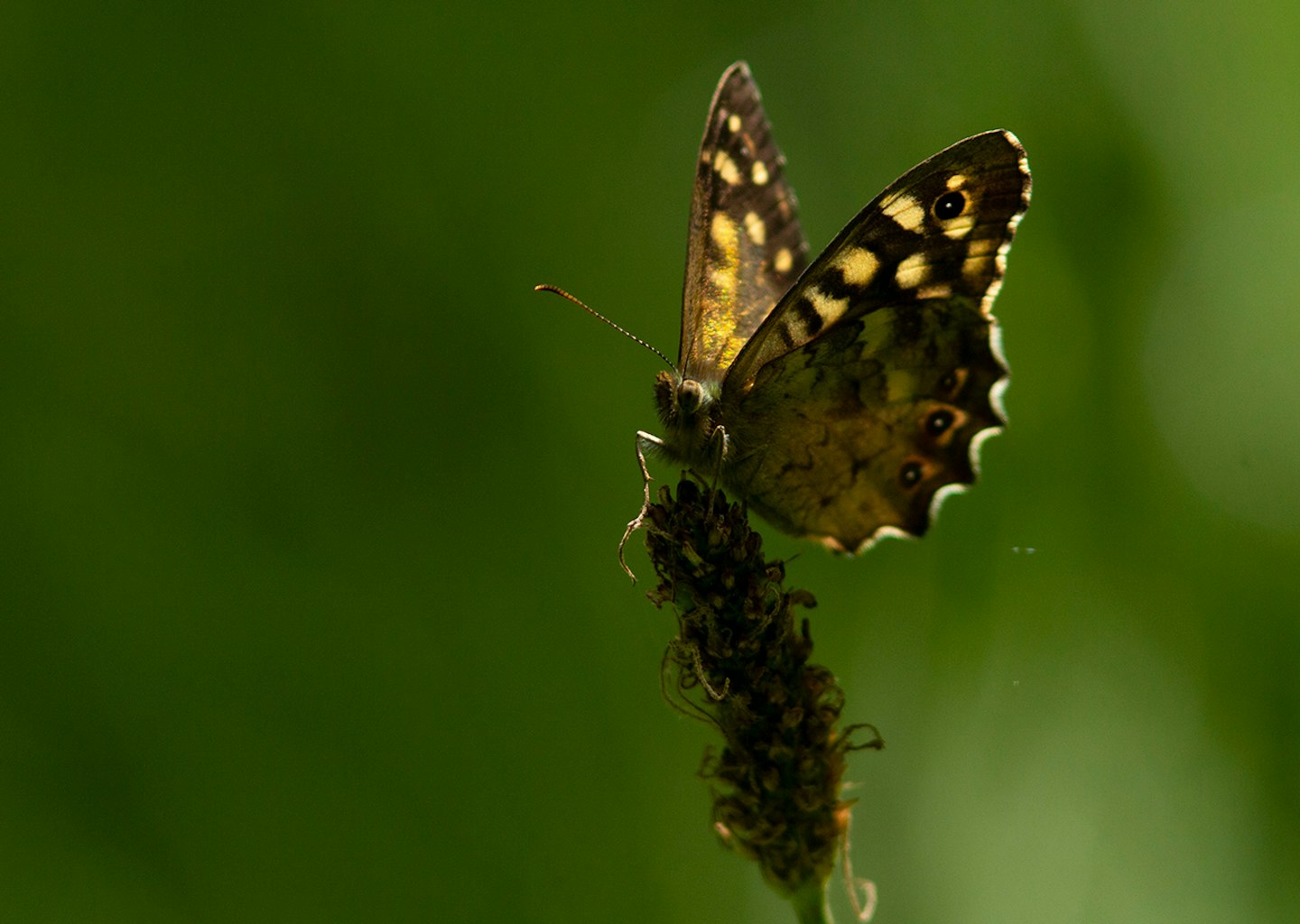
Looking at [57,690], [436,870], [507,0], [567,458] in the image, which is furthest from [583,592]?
[507,0]

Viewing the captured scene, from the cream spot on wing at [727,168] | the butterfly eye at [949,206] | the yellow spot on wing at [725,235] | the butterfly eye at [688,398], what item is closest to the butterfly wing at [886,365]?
the butterfly eye at [949,206]

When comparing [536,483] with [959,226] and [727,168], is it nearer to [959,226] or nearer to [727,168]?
[727,168]

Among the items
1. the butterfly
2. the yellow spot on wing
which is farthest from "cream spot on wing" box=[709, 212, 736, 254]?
the butterfly

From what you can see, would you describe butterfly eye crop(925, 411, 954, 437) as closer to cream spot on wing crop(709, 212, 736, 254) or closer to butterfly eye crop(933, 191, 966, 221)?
butterfly eye crop(933, 191, 966, 221)

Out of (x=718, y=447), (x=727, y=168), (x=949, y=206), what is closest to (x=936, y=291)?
(x=949, y=206)

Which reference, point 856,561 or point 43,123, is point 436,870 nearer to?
point 856,561

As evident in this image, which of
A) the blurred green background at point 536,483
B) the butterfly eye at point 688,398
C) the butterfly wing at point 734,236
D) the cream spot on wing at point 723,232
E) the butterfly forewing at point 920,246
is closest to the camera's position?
the butterfly forewing at point 920,246

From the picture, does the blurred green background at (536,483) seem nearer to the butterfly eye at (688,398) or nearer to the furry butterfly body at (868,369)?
the furry butterfly body at (868,369)
